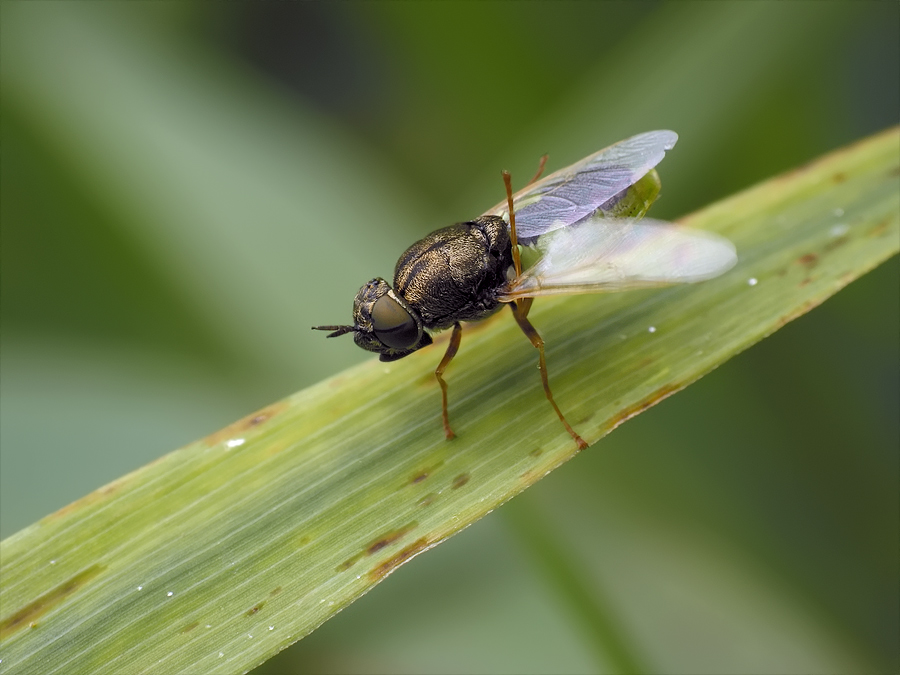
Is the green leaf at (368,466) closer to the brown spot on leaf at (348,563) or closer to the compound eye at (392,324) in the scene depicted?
the brown spot on leaf at (348,563)

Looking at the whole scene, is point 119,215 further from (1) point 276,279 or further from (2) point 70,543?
(2) point 70,543

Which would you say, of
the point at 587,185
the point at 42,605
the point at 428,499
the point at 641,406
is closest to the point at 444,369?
the point at 428,499

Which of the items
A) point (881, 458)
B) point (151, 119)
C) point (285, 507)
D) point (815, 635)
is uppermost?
point (151, 119)

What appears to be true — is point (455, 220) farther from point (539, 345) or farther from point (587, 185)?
point (539, 345)

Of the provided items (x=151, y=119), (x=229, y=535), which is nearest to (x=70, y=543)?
(x=229, y=535)

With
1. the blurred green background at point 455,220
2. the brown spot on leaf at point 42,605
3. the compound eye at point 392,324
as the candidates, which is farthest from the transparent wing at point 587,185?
the brown spot on leaf at point 42,605

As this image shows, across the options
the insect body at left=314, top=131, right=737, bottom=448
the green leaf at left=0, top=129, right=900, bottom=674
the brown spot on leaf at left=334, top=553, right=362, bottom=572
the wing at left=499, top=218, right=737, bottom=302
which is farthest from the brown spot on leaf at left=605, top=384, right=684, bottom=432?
the brown spot on leaf at left=334, top=553, right=362, bottom=572
